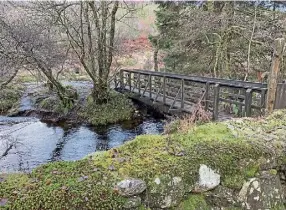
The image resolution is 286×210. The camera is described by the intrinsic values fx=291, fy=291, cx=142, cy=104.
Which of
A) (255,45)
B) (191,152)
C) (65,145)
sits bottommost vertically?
(65,145)

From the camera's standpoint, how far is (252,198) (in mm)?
2877

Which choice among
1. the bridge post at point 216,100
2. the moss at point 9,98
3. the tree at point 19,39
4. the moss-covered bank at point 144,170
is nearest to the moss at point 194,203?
the moss-covered bank at point 144,170

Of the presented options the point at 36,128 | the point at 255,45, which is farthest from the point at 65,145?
the point at 255,45

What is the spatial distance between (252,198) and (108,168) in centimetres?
145

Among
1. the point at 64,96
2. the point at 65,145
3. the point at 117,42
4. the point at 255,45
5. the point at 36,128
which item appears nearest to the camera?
the point at 65,145

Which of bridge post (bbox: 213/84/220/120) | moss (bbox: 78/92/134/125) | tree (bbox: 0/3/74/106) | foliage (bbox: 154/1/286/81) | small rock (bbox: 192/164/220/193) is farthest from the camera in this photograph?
moss (bbox: 78/92/134/125)

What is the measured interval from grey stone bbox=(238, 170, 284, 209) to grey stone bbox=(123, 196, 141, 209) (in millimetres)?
1036

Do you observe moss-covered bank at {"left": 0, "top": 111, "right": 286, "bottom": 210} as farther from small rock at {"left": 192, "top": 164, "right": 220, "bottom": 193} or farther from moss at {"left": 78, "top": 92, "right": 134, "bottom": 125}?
moss at {"left": 78, "top": 92, "right": 134, "bottom": 125}

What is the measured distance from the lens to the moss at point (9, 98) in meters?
13.7

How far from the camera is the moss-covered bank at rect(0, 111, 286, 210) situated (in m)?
2.41

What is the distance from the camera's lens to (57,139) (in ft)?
31.0

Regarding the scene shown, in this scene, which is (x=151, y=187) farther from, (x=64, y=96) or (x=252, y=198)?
(x=64, y=96)

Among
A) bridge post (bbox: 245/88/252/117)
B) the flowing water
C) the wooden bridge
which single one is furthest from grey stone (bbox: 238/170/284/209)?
the flowing water

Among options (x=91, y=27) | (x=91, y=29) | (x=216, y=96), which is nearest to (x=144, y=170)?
(x=216, y=96)
